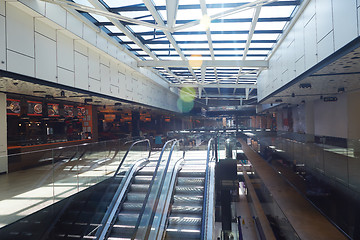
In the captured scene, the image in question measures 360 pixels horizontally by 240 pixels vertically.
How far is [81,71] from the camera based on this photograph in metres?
7.21

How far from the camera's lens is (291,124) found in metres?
19.2

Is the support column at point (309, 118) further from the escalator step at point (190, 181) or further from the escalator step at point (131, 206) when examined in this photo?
the escalator step at point (131, 206)

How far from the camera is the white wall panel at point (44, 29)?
5461 millimetres

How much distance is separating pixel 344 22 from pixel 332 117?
9.82m

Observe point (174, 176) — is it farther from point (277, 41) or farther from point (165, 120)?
point (165, 120)

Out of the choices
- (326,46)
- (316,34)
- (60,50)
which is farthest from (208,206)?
(60,50)

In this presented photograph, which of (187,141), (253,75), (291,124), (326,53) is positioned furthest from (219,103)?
(326,53)

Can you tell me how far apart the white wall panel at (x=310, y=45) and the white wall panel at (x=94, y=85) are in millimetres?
6410

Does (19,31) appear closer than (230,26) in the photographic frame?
Yes

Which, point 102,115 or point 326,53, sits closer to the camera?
point 326,53

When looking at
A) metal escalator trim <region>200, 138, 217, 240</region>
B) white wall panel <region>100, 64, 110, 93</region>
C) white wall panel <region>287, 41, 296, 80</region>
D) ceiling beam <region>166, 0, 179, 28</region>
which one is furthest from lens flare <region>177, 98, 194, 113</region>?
ceiling beam <region>166, 0, 179, 28</region>

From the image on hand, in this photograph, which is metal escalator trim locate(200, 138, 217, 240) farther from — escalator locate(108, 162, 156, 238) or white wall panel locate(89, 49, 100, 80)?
white wall panel locate(89, 49, 100, 80)

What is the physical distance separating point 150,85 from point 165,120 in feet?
35.8

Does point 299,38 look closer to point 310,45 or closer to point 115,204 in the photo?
point 310,45
